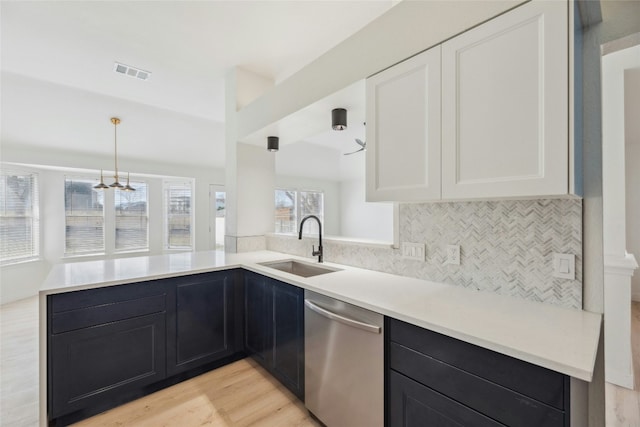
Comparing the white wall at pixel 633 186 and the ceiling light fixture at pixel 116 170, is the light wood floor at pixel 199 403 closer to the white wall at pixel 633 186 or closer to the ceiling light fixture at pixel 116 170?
the ceiling light fixture at pixel 116 170

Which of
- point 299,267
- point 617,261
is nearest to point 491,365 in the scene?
point 299,267

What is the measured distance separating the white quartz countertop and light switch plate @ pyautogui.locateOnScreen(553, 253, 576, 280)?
149mm

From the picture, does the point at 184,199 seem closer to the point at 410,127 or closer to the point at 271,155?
the point at 271,155

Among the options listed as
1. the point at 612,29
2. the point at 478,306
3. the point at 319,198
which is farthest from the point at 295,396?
the point at 319,198

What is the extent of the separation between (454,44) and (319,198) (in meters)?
7.00

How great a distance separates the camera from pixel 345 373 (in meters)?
1.53

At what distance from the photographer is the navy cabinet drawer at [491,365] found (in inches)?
34.4

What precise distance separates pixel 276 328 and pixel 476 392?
4.60 ft

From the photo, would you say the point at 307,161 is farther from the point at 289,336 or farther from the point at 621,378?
the point at 621,378

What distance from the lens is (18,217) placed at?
4574mm

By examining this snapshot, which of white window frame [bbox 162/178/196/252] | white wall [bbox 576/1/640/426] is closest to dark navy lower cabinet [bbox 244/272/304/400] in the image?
white wall [bbox 576/1/640/426]

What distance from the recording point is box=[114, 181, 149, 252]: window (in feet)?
18.6

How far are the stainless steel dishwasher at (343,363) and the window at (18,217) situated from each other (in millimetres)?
5437

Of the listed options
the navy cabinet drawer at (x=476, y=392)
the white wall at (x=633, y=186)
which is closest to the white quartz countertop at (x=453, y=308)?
the navy cabinet drawer at (x=476, y=392)
